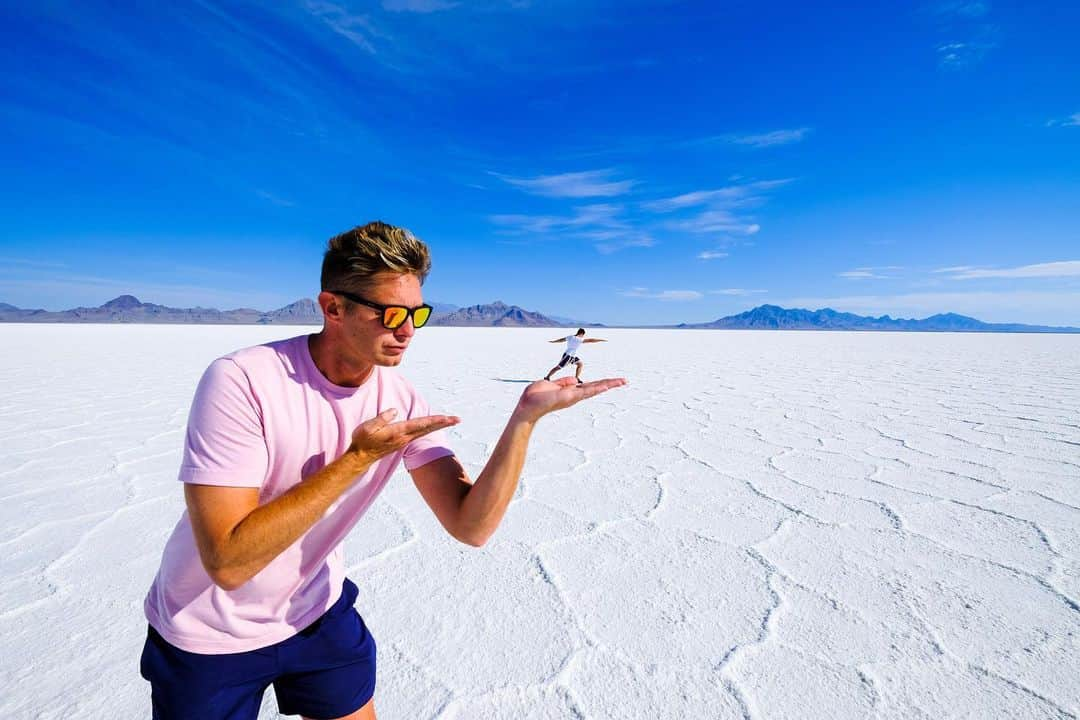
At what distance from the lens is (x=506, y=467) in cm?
102

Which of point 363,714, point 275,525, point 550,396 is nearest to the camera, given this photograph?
point 275,525

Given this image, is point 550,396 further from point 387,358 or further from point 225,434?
point 225,434

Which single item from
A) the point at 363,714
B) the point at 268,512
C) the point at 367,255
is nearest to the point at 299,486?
the point at 268,512

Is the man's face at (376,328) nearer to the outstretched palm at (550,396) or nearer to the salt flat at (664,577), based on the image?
the outstretched palm at (550,396)

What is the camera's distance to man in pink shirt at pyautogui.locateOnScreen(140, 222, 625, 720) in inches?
33.2

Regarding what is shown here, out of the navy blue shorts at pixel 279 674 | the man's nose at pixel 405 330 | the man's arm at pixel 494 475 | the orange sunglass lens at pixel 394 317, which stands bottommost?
the navy blue shorts at pixel 279 674

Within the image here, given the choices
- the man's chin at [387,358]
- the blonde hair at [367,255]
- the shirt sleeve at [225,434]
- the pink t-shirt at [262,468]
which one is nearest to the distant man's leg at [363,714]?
the pink t-shirt at [262,468]

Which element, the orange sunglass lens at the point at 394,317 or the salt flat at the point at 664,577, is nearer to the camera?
the orange sunglass lens at the point at 394,317

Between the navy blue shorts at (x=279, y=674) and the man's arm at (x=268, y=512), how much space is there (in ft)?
0.93

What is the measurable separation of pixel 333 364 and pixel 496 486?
1.27ft

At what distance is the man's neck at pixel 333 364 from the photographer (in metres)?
1.05

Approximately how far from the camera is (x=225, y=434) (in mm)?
874

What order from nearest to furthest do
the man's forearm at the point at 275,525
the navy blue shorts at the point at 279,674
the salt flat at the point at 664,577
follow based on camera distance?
the man's forearm at the point at 275,525, the navy blue shorts at the point at 279,674, the salt flat at the point at 664,577

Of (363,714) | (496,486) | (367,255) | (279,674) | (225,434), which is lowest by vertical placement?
(363,714)
